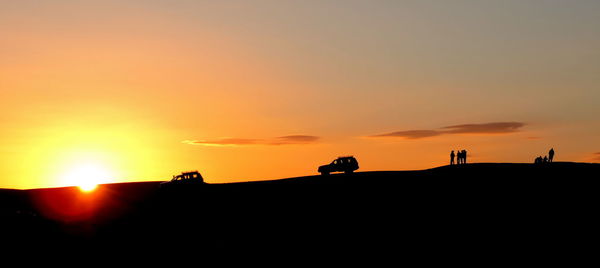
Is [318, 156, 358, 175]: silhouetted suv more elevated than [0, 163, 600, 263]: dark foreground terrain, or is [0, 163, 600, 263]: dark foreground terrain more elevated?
[318, 156, 358, 175]: silhouetted suv

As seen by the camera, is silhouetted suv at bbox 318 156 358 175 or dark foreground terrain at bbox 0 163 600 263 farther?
silhouetted suv at bbox 318 156 358 175

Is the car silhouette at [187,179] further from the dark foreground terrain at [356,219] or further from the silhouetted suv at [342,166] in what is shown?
the silhouetted suv at [342,166]

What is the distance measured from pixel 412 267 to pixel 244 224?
1256 cm

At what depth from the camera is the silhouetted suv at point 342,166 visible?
6217cm

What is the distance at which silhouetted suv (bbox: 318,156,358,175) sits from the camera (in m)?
62.2

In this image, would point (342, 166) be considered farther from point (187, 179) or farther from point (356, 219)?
point (356, 219)

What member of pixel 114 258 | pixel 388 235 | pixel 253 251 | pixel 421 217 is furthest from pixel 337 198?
pixel 114 258

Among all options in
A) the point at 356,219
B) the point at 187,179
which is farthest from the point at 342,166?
the point at 356,219

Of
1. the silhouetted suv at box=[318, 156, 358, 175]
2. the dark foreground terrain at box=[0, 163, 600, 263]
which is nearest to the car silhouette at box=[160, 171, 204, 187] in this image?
the dark foreground terrain at box=[0, 163, 600, 263]

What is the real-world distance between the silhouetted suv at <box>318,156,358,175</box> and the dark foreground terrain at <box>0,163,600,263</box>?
7.54 metres

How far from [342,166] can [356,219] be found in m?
25.2

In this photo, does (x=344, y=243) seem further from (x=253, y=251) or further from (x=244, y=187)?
(x=244, y=187)

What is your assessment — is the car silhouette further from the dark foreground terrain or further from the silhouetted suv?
the silhouetted suv

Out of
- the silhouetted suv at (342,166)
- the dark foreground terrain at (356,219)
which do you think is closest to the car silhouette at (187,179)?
the dark foreground terrain at (356,219)
